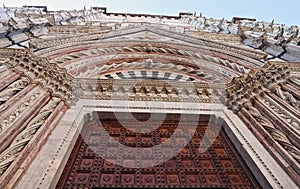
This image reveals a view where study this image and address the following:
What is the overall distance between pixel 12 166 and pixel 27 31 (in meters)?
8.31

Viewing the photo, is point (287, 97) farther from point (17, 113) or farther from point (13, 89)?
point (13, 89)

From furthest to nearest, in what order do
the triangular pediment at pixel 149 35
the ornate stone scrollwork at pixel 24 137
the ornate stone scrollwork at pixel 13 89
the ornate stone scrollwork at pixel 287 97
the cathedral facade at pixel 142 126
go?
the triangular pediment at pixel 149 35 < the ornate stone scrollwork at pixel 287 97 < the ornate stone scrollwork at pixel 13 89 < the cathedral facade at pixel 142 126 < the ornate stone scrollwork at pixel 24 137

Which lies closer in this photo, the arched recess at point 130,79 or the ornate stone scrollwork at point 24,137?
the ornate stone scrollwork at point 24,137

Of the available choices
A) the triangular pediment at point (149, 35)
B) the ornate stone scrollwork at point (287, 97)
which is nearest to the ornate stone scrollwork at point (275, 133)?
the ornate stone scrollwork at point (287, 97)

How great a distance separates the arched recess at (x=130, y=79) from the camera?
4.01 m

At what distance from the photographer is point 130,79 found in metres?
6.78

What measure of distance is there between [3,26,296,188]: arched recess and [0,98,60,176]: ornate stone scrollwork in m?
0.17

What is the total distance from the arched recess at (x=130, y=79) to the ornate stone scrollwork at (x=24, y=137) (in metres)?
0.17

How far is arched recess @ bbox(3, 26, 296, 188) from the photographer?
4.01 metres

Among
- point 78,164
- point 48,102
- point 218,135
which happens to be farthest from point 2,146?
point 218,135

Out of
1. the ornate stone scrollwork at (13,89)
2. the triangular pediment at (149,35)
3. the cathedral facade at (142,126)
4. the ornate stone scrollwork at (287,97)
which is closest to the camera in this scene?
the cathedral facade at (142,126)

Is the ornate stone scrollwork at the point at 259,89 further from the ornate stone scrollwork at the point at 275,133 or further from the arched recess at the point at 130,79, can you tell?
the arched recess at the point at 130,79

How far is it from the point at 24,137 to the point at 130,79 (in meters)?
3.24

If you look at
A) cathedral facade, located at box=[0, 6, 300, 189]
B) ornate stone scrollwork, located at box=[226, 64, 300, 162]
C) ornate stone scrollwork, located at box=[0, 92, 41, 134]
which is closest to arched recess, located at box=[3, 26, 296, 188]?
cathedral facade, located at box=[0, 6, 300, 189]
